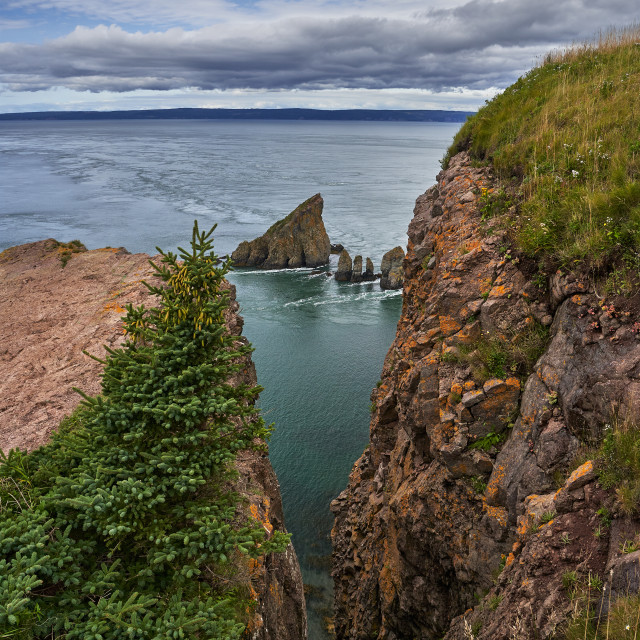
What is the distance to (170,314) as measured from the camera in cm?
779

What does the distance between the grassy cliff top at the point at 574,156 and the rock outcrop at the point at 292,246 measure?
1970 inches

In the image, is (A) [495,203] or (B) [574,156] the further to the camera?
(A) [495,203]

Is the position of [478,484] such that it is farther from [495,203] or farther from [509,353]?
[495,203]

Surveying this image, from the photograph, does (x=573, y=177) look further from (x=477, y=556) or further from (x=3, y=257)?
(x=3, y=257)

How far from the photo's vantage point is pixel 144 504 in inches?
244

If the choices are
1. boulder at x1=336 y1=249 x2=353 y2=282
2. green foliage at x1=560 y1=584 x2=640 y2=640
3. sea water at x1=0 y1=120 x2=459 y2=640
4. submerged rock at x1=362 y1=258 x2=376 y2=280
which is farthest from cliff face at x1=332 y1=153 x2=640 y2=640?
submerged rock at x1=362 y1=258 x2=376 y2=280

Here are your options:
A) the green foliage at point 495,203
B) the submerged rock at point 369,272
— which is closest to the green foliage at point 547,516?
the green foliage at point 495,203

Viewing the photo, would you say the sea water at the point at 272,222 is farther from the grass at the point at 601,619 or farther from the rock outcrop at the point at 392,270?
the grass at the point at 601,619

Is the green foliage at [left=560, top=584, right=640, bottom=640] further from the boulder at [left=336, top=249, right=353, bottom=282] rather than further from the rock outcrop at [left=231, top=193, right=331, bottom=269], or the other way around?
the rock outcrop at [left=231, top=193, right=331, bottom=269]

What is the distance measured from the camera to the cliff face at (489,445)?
21.3 feet

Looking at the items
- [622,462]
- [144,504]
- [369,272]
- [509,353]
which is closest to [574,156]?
[509,353]

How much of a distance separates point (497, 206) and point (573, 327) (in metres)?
5.08

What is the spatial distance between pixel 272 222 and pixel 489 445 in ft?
256

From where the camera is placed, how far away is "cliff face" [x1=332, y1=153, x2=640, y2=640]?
6.48 meters
